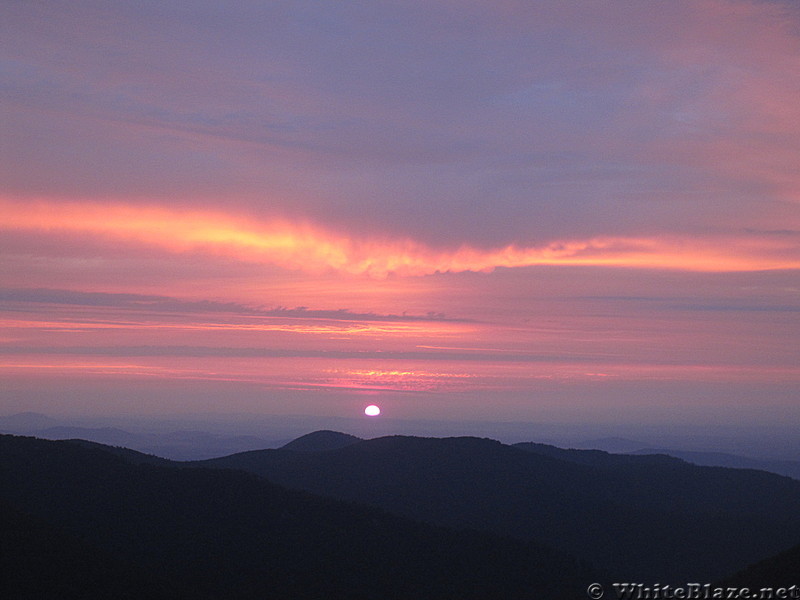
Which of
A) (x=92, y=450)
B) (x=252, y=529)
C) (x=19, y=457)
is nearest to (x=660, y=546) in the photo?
(x=252, y=529)

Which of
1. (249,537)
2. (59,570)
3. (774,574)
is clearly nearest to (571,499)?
(249,537)

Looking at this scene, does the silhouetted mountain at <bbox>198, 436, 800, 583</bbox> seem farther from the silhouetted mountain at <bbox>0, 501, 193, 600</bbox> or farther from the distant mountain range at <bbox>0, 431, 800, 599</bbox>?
the silhouetted mountain at <bbox>0, 501, 193, 600</bbox>

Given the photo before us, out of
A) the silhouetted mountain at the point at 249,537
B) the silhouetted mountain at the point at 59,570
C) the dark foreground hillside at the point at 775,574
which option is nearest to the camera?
the silhouetted mountain at the point at 59,570

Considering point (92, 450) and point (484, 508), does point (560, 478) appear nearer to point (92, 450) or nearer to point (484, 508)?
point (484, 508)

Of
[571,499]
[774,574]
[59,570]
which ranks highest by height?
[59,570]

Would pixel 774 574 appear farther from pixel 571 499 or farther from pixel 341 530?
pixel 571 499

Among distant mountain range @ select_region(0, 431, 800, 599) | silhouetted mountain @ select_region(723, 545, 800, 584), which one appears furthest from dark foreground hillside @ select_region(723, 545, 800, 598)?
distant mountain range @ select_region(0, 431, 800, 599)

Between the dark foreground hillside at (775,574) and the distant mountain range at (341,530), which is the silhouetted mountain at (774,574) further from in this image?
the distant mountain range at (341,530)

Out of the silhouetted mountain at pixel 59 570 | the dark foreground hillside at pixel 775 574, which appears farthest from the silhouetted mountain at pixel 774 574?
the silhouetted mountain at pixel 59 570
